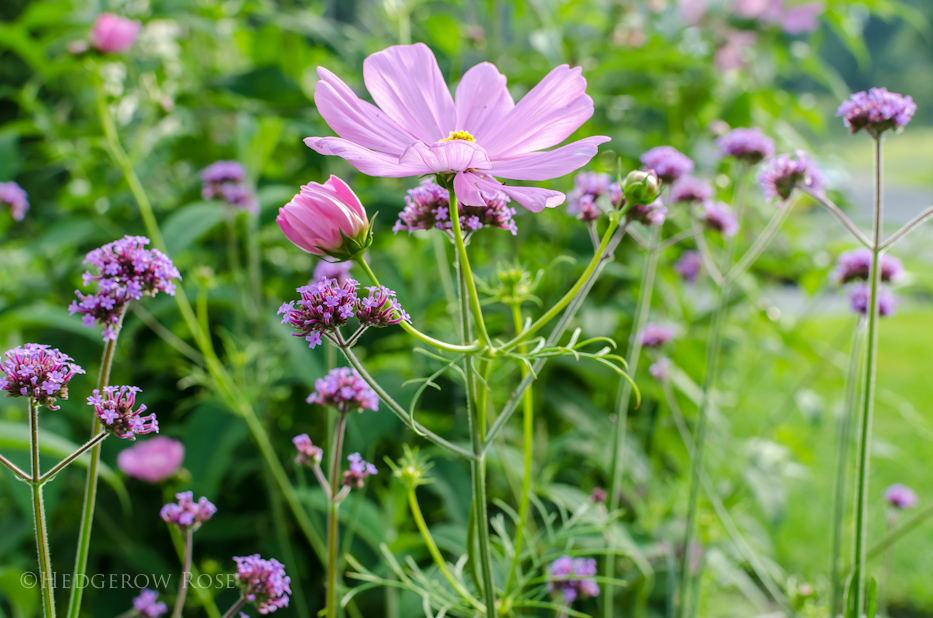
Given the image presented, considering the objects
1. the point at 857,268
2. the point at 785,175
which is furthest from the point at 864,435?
the point at 857,268

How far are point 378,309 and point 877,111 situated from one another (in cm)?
51

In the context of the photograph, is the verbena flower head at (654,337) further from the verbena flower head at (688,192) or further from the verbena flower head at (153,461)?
the verbena flower head at (153,461)

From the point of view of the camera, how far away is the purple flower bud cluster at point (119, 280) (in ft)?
1.61

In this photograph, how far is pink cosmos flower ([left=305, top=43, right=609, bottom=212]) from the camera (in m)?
0.41

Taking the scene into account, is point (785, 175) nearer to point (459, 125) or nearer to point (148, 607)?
point (459, 125)

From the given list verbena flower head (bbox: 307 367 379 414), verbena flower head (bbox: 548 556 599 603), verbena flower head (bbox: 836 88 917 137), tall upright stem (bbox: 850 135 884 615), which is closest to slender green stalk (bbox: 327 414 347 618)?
verbena flower head (bbox: 307 367 379 414)

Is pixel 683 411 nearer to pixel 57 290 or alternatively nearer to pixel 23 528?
pixel 23 528

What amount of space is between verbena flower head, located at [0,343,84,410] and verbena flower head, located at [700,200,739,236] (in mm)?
755

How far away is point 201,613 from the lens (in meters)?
1.31

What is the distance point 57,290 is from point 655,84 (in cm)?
158

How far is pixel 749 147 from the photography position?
89cm

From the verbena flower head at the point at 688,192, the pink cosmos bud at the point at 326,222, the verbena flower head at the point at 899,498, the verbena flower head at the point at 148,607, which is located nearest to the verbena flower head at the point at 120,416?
the pink cosmos bud at the point at 326,222

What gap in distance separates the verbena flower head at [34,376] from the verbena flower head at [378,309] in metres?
0.17

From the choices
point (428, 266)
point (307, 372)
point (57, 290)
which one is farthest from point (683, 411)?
point (57, 290)
